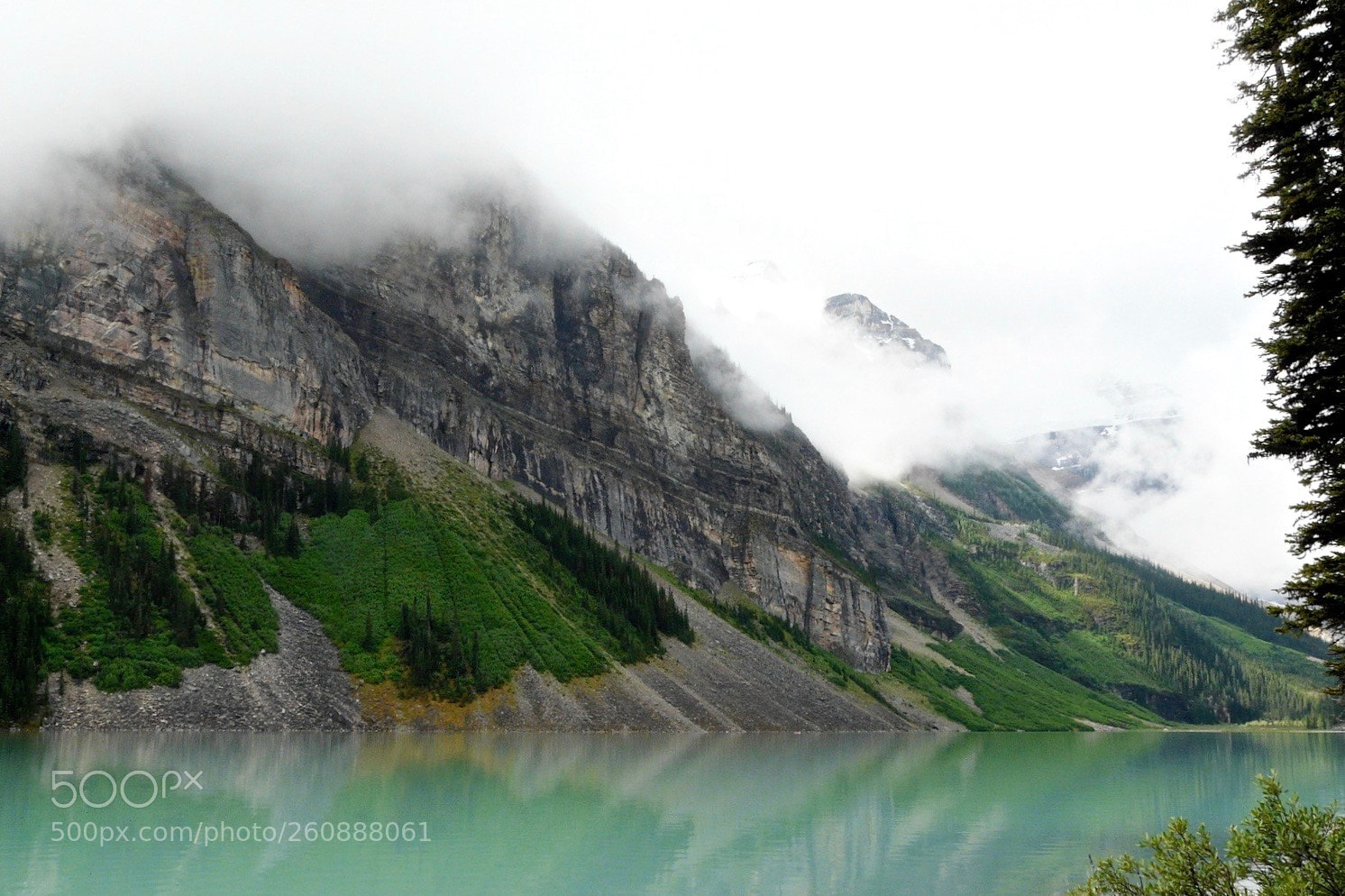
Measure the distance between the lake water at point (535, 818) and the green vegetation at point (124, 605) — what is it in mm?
10645

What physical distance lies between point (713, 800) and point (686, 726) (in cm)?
6613

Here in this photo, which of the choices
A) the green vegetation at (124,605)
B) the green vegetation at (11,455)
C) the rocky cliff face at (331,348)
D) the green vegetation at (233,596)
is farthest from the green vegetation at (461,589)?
the green vegetation at (11,455)

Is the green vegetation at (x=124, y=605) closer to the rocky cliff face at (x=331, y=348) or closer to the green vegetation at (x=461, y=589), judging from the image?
the rocky cliff face at (x=331, y=348)

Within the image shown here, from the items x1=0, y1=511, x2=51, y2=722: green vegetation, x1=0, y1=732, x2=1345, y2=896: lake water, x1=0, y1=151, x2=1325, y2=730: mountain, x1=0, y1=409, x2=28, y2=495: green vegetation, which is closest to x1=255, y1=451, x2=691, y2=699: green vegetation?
x1=0, y1=151, x2=1325, y2=730: mountain

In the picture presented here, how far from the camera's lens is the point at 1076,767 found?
99.0 m

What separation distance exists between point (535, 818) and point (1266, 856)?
3630 cm

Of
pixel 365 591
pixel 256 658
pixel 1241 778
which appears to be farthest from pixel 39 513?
pixel 1241 778

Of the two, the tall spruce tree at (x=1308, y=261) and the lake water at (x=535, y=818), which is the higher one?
the tall spruce tree at (x=1308, y=261)

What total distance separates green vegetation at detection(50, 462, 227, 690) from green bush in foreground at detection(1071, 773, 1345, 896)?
8643 centimetres

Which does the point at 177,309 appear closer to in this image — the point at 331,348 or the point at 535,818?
the point at 331,348

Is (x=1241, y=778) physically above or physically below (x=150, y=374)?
below

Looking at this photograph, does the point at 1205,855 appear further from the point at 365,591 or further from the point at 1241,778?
the point at 365,591

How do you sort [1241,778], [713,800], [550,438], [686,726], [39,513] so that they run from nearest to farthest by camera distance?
[713,800] < [1241,778] < [39,513] < [686,726] < [550,438]

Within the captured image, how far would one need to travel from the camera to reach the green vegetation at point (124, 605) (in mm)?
81875
